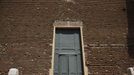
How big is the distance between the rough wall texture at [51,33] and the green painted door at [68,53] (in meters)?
0.30

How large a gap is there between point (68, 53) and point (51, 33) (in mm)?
1126

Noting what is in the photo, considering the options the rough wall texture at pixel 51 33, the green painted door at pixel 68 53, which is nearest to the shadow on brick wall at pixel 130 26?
the rough wall texture at pixel 51 33

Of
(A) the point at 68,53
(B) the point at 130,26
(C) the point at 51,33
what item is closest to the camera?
(A) the point at 68,53

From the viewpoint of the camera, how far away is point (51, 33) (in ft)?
33.1

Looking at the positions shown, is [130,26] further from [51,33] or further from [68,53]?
[51,33]

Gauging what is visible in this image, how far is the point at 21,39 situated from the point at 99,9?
364 cm

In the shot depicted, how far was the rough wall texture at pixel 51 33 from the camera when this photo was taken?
9.34 meters

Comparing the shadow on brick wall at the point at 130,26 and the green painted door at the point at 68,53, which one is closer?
the green painted door at the point at 68,53

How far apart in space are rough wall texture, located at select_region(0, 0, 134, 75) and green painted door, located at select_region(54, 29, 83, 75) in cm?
30

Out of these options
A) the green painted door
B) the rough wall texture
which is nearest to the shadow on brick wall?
the rough wall texture

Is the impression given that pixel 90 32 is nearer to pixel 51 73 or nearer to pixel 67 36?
pixel 67 36

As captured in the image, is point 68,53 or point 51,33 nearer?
point 68,53

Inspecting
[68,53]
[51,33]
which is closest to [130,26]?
[68,53]

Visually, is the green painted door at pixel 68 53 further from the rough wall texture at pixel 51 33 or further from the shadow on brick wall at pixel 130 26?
the shadow on brick wall at pixel 130 26
